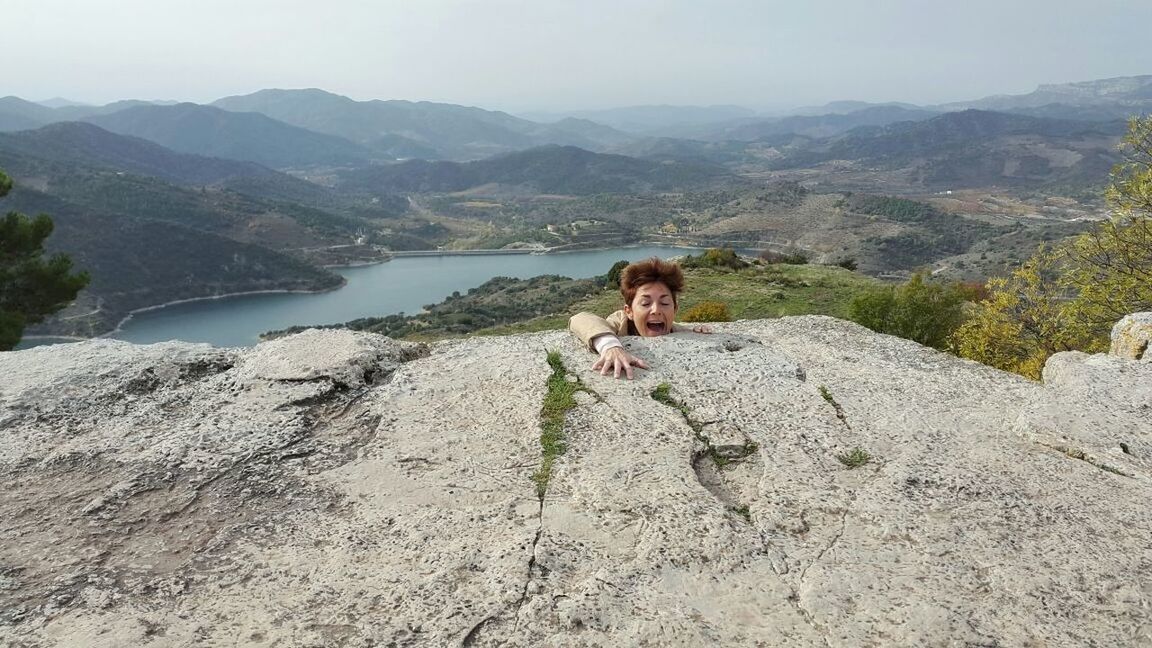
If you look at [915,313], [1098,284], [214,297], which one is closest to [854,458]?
[1098,284]

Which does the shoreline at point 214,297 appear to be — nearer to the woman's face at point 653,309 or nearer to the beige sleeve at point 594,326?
the beige sleeve at point 594,326

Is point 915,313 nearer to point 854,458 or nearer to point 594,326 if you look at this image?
point 594,326

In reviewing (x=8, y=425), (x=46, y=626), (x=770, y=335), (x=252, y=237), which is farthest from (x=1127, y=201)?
(x=252, y=237)

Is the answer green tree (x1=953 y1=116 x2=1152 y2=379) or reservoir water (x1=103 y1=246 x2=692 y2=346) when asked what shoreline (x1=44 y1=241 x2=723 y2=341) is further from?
green tree (x1=953 y1=116 x2=1152 y2=379)

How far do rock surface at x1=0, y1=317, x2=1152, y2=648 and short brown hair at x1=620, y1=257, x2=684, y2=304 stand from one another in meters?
0.69

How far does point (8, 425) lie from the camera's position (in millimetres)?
4738

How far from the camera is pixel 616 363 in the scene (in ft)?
17.9

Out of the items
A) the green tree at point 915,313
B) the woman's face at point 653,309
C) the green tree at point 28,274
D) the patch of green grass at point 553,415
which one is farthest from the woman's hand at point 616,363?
the green tree at point 28,274

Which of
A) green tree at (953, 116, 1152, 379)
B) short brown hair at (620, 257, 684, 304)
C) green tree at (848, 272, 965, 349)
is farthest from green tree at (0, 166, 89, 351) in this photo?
green tree at (953, 116, 1152, 379)

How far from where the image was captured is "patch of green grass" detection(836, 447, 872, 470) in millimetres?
4335

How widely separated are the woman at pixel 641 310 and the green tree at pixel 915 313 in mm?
13899

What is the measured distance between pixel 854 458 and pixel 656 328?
2.49 m

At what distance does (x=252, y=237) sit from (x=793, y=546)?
145m

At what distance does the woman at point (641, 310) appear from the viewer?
19.6 feet
